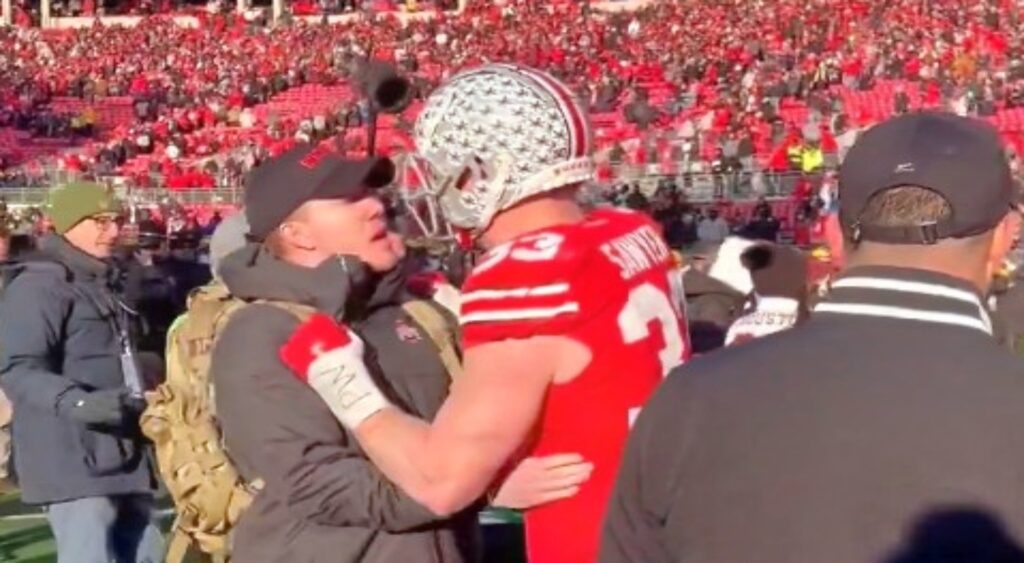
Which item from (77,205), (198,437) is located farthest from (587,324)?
(77,205)

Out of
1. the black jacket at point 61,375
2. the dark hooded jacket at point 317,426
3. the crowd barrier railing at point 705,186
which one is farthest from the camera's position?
the crowd barrier railing at point 705,186

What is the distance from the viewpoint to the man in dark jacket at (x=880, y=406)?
69.7 inches

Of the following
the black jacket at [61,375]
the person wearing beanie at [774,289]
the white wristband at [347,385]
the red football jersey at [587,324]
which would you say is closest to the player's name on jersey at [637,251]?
the red football jersey at [587,324]

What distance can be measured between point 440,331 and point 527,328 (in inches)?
35.1

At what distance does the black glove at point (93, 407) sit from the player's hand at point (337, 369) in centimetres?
237

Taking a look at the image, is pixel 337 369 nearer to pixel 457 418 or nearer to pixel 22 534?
pixel 457 418

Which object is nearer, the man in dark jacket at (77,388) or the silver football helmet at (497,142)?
the silver football helmet at (497,142)

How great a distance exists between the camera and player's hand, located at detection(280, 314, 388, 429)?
246 cm

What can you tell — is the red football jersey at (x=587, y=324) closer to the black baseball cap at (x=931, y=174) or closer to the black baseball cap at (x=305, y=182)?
the black baseball cap at (x=931, y=174)

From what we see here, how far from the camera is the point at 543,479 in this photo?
2402mm

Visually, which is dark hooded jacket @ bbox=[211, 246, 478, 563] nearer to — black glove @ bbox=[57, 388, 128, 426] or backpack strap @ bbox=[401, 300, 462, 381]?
backpack strap @ bbox=[401, 300, 462, 381]

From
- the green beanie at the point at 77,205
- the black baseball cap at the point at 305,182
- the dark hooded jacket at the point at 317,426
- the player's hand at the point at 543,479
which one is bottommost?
the green beanie at the point at 77,205

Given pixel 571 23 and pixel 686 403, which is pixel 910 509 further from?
pixel 571 23

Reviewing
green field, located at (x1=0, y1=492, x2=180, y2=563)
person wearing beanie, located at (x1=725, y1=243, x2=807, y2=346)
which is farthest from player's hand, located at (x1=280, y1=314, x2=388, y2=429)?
green field, located at (x1=0, y1=492, x2=180, y2=563)
